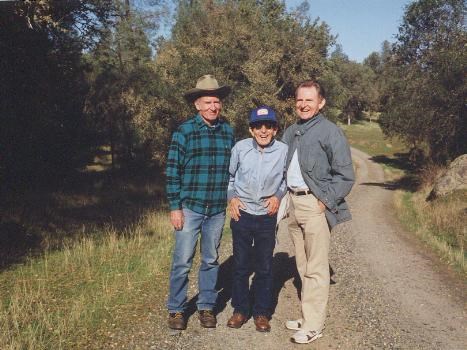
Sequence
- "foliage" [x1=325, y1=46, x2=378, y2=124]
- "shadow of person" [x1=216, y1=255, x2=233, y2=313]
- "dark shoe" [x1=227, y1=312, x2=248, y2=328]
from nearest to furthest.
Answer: "dark shoe" [x1=227, y1=312, x2=248, y2=328] < "shadow of person" [x1=216, y1=255, x2=233, y2=313] < "foliage" [x1=325, y1=46, x2=378, y2=124]

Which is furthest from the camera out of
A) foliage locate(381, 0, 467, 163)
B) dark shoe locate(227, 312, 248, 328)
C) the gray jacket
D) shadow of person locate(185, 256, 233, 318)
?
foliage locate(381, 0, 467, 163)

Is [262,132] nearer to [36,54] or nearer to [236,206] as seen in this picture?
[236,206]

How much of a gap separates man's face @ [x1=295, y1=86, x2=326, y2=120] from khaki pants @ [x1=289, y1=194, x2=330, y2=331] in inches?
37.8

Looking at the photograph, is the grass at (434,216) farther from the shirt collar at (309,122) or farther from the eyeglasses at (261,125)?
the eyeglasses at (261,125)

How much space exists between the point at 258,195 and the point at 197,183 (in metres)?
0.73

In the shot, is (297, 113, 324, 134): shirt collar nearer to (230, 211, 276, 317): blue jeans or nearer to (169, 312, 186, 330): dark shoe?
(230, 211, 276, 317): blue jeans

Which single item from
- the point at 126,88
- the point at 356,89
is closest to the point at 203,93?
the point at 126,88

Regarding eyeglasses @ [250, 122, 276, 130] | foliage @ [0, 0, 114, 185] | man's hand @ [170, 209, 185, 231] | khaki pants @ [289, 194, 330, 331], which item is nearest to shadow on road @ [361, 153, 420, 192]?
foliage @ [0, 0, 114, 185]

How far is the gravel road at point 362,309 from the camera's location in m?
4.72

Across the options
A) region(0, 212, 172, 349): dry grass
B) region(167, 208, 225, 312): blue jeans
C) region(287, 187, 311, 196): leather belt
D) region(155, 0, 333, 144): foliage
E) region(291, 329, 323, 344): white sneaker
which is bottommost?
region(0, 212, 172, 349): dry grass

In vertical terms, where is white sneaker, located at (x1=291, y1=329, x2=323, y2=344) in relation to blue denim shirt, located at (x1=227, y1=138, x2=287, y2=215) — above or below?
below

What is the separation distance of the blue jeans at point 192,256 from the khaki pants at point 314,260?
1.01m

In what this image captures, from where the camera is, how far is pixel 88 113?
74.2ft

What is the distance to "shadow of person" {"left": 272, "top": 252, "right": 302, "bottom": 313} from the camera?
6.34 metres
